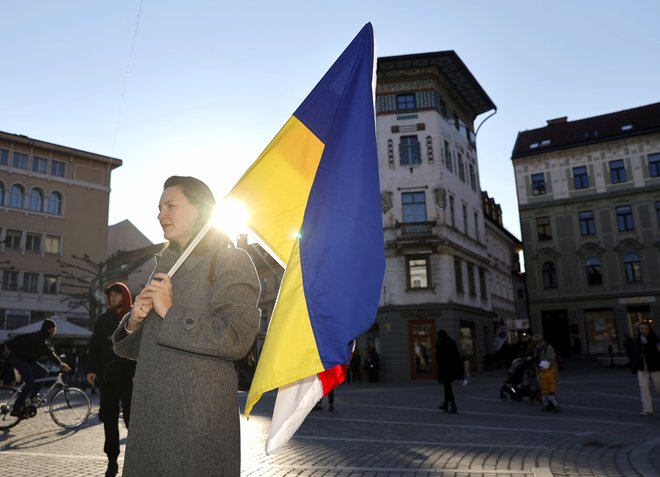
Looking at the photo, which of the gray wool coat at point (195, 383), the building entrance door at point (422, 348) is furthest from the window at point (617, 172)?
the gray wool coat at point (195, 383)

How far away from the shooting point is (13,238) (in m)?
43.1

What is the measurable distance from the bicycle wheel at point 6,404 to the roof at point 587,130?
44.1 metres

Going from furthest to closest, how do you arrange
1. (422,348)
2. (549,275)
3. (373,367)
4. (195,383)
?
(549,275)
(422,348)
(373,367)
(195,383)

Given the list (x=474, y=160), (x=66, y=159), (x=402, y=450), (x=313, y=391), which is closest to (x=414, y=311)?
(x=474, y=160)

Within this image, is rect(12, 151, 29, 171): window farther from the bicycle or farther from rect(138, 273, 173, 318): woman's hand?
rect(138, 273, 173, 318): woman's hand

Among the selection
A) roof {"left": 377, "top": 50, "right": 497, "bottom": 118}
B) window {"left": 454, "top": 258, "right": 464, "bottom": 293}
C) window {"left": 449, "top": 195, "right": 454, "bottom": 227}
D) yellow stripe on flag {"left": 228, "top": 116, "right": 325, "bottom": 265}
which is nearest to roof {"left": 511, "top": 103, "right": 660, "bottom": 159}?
roof {"left": 377, "top": 50, "right": 497, "bottom": 118}

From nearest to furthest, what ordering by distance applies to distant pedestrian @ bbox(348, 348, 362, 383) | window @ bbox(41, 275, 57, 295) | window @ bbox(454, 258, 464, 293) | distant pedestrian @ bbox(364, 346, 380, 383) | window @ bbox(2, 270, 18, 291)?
distant pedestrian @ bbox(364, 346, 380, 383), distant pedestrian @ bbox(348, 348, 362, 383), window @ bbox(454, 258, 464, 293), window @ bbox(2, 270, 18, 291), window @ bbox(41, 275, 57, 295)

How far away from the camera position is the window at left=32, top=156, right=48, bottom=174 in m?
44.5

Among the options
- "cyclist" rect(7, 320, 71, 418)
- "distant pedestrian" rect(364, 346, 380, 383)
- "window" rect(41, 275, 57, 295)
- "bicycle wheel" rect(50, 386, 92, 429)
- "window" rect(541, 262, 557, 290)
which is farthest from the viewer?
"window" rect(541, 262, 557, 290)

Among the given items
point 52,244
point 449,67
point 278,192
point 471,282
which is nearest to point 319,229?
point 278,192

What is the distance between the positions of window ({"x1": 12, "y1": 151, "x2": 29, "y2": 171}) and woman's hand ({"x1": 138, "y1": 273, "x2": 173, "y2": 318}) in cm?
4690

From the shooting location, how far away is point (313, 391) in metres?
2.98

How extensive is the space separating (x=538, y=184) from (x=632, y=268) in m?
9.65

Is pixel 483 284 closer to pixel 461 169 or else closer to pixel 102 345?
pixel 461 169
